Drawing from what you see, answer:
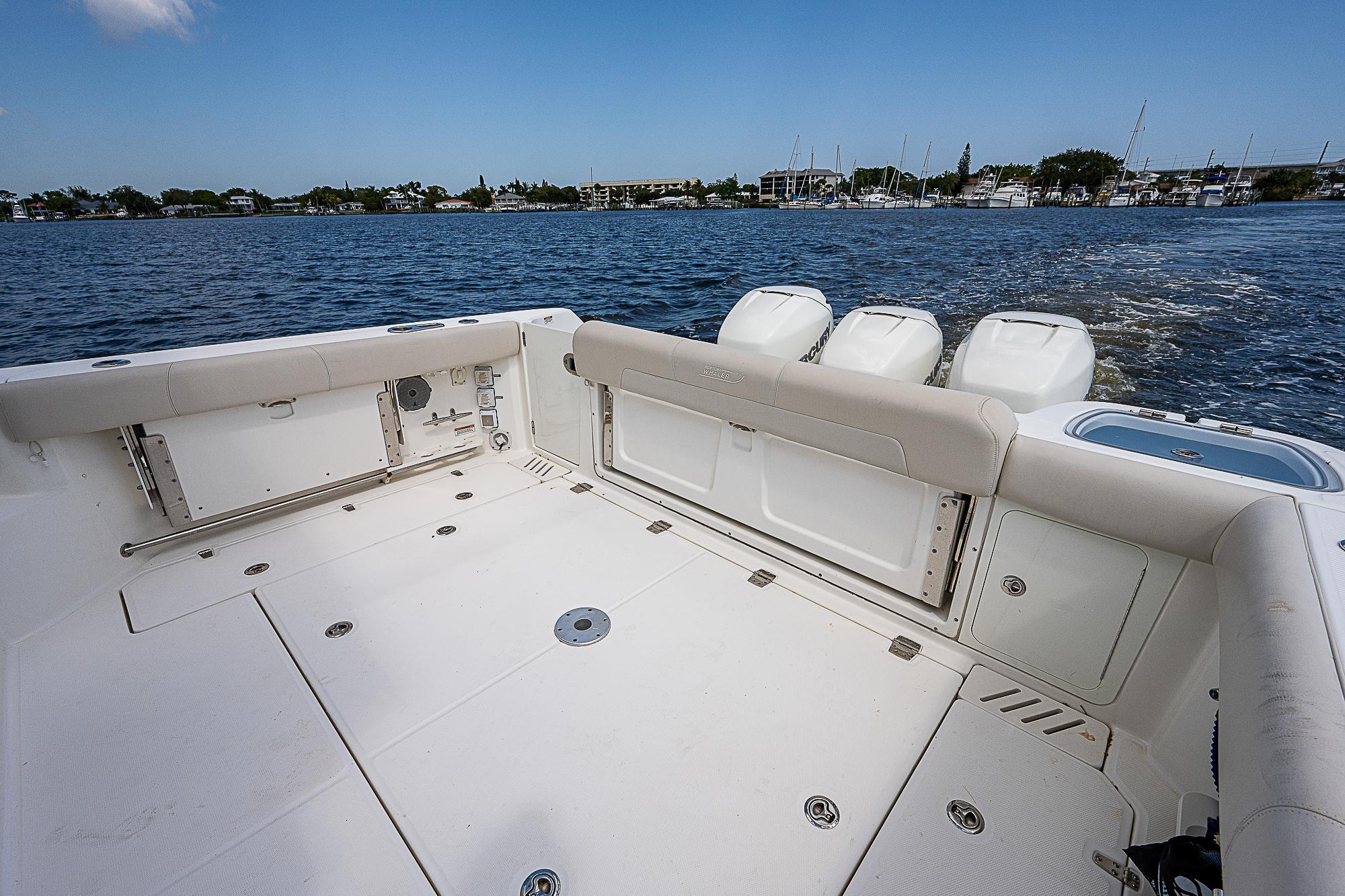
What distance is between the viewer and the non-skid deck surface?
45.0 inches

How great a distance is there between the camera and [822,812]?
122 cm

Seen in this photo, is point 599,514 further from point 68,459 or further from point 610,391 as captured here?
point 68,459

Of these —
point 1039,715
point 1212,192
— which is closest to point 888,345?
point 1039,715

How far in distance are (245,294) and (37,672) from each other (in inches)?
496

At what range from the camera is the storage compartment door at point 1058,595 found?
4.52ft

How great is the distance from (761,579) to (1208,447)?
133 cm

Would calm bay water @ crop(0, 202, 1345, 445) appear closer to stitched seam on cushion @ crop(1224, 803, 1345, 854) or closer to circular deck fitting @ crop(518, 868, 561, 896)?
stitched seam on cushion @ crop(1224, 803, 1345, 854)

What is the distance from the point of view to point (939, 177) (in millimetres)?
66125

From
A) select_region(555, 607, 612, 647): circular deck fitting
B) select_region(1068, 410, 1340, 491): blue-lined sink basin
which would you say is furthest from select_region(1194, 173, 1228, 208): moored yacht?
select_region(555, 607, 612, 647): circular deck fitting

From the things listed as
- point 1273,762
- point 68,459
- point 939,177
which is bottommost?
point 68,459

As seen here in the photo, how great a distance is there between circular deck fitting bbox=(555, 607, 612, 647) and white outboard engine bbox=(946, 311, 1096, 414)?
1.60 metres

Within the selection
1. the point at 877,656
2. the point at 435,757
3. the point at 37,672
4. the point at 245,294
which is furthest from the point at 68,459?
the point at 245,294

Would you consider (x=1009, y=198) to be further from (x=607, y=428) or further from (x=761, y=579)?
(x=761, y=579)

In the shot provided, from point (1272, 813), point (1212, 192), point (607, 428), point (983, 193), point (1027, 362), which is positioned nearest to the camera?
point (1272, 813)
